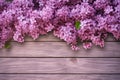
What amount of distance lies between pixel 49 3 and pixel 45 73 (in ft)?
1.60

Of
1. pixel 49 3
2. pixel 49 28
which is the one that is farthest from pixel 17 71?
pixel 49 3

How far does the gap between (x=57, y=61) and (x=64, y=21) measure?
28cm

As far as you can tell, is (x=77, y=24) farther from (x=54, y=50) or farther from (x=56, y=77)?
(x=56, y=77)

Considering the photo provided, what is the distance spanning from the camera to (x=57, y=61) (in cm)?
173

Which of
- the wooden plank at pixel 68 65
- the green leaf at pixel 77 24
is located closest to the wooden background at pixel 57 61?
the wooden plank at pixel 68 65

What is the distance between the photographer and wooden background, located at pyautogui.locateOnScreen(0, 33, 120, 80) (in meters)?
1.73

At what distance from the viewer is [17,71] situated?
1.74 metres

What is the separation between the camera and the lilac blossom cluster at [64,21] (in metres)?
1.67

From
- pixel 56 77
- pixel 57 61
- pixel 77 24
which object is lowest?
pixel 56 77

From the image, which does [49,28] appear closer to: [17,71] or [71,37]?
[71,37]

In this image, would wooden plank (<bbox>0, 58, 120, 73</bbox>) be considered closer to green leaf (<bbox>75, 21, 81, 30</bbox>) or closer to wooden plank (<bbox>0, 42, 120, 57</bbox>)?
wooden plank (<bbox>0, 42, 120, 57</bbox>)

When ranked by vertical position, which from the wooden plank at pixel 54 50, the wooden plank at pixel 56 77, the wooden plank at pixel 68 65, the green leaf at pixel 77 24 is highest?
the green leaf at pixel 77 24

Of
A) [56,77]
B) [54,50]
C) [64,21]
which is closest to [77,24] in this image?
[64,21]

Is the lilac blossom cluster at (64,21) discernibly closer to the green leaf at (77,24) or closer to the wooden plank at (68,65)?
the green leaf at (77,24)
